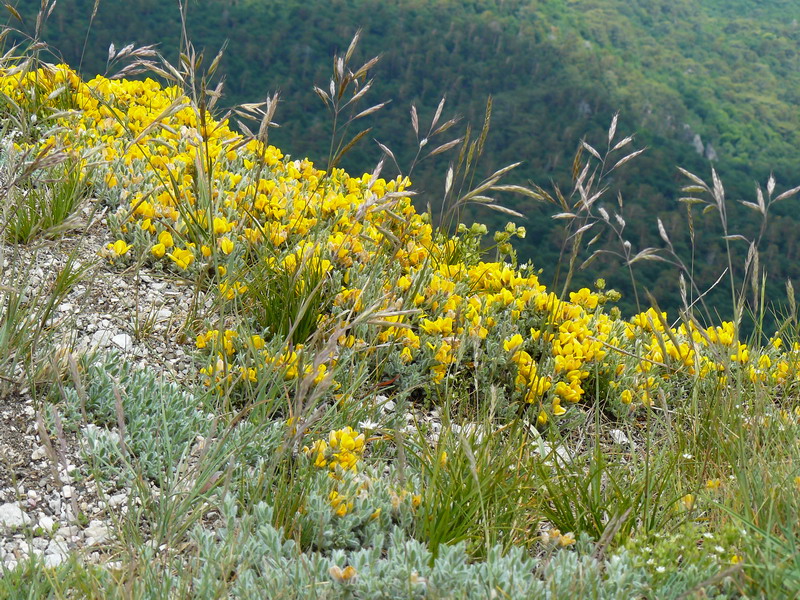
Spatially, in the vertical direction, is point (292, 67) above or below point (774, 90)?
below

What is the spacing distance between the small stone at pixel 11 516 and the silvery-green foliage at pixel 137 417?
0.88ft

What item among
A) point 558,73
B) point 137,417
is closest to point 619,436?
point 137,417

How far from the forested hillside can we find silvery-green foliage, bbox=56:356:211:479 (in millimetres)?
53522

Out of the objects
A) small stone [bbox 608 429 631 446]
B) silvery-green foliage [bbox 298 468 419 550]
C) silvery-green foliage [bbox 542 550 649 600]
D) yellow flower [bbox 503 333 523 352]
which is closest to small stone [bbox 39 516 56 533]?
silvery-green foliage [bbox 298 468 419 550]

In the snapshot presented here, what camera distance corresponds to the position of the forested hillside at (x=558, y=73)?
6562cm

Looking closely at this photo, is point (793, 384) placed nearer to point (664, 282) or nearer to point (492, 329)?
point (492, 329)

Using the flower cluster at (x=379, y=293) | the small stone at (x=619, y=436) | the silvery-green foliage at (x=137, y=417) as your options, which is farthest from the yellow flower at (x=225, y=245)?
the small stone at (x=619, y=436)

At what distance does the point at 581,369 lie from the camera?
358cm

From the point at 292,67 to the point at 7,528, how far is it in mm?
81025

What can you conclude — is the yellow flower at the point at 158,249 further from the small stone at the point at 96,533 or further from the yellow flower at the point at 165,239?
the small stone at the point at 96,533

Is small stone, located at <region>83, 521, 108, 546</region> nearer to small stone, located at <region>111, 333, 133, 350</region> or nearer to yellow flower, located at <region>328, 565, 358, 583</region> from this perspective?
yellow flower, located at <region>328, 565, 358, 583</region>

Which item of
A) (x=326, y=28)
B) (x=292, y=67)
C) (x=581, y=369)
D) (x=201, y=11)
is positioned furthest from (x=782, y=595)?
(x=326, y=28)

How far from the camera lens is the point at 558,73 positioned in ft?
305

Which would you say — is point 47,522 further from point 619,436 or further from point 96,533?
point 619,436
